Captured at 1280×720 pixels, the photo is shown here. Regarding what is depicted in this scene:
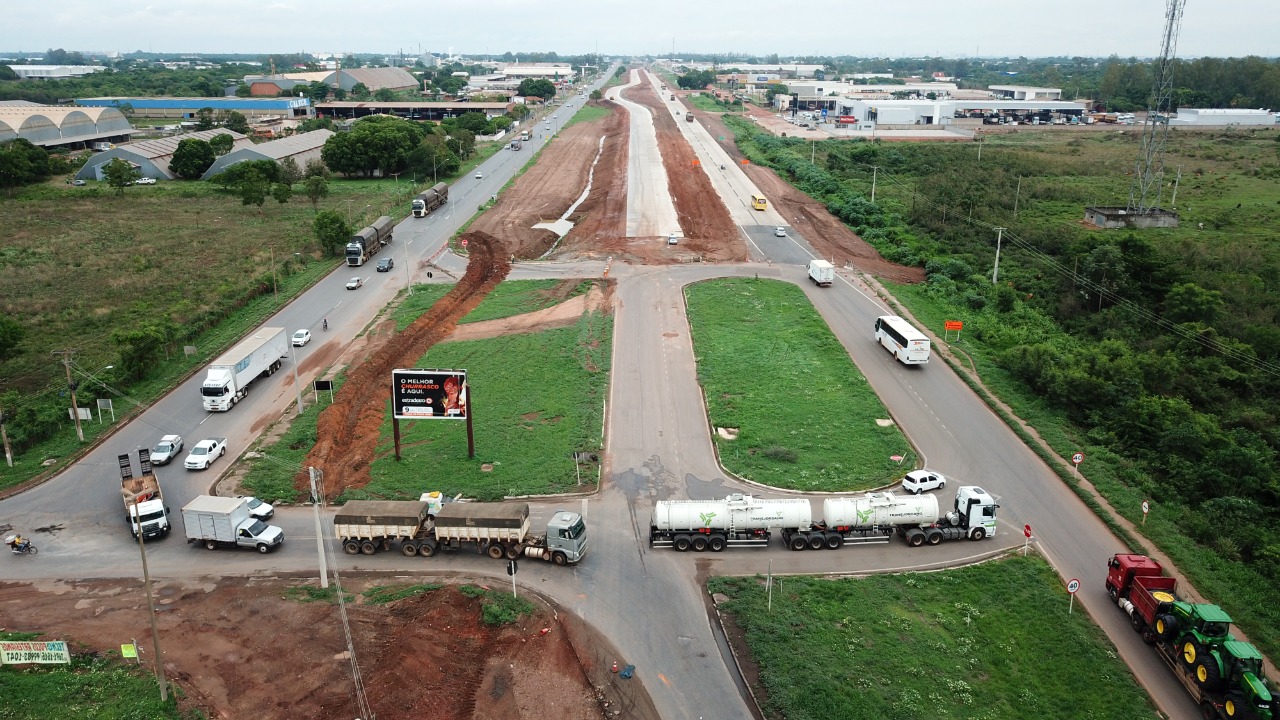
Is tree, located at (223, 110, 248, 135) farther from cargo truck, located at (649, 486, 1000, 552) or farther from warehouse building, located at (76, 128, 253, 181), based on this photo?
cargo truck, located at (649, 486, 1000, 552)

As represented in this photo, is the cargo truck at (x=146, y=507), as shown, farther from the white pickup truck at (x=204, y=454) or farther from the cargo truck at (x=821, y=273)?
the cargo truck at (x=821, y=273)

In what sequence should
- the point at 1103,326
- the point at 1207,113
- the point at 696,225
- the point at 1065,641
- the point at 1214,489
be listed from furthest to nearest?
the point at 1207,113 → the point at 696,225 → the point at 1103,326 → the point at 1214,489 → the point at 1065,641

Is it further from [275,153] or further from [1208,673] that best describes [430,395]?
[275,153]

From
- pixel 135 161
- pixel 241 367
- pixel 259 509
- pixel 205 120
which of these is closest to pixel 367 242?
pixel 241 367

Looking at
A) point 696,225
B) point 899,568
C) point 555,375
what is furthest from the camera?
point 696,225

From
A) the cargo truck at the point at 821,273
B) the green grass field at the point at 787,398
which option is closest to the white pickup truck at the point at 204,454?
the green grass field at the point at 787,398

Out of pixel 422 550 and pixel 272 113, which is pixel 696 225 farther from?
pixel 272 113

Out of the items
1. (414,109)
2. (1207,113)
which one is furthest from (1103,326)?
(414,109)
